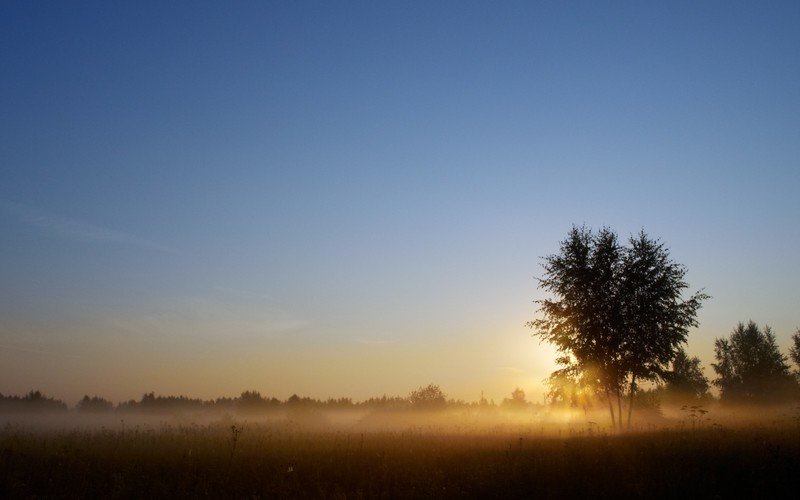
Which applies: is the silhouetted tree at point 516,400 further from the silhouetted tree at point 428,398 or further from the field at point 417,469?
the field at point 417,469

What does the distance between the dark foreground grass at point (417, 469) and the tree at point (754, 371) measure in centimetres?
5453

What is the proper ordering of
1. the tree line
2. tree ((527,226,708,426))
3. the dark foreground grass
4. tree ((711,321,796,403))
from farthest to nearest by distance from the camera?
the tree line, tree ((711,321,796,403)), tree ((527,226,708,426)), the dark foreground grass

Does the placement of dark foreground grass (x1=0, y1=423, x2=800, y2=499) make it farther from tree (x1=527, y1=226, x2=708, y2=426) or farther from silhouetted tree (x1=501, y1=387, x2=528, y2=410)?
silhouetted tree (x1=501, y1=387, x2=528, y2=410)

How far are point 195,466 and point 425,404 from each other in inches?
3286

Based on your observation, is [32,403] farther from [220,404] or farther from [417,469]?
[417,469]

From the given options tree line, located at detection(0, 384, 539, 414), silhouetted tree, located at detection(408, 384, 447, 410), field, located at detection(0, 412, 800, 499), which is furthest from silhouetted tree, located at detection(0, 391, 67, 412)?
field, located at detection(0, 412, 800, 499)

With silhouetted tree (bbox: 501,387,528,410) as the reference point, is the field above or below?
above

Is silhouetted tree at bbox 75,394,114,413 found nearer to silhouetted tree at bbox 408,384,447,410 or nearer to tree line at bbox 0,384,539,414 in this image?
tree line at bbox 0,384,539,414

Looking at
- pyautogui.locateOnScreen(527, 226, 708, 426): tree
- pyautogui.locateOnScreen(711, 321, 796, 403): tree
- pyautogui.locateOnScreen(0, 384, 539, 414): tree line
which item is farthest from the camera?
pyautogui.locateOnScreen(0, 384, 539, 414): tree line

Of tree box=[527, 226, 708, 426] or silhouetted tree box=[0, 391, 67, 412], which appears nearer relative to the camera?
tree box=[527, 226, 708, 426]

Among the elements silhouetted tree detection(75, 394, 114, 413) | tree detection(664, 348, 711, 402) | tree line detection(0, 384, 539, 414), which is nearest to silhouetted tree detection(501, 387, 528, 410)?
tree line detection(0, 384, 539, 414)

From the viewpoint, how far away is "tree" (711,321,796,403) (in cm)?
6300

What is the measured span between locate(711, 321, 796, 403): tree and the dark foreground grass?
5453 centimetres

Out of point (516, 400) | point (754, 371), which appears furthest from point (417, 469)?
point (516, 400)
